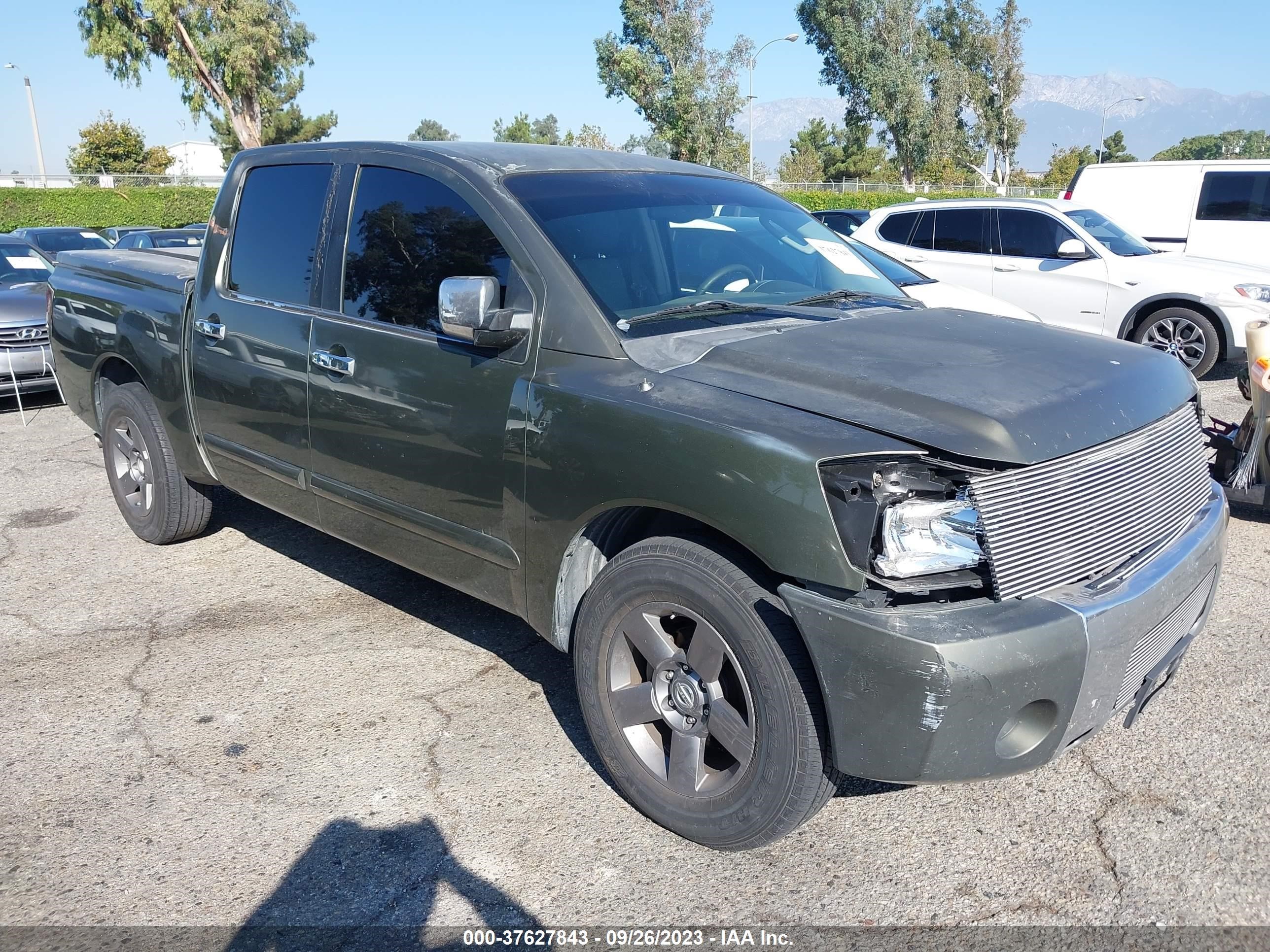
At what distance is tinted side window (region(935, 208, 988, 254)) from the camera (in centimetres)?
1045

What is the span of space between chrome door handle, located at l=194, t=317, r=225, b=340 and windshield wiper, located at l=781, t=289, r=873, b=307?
242 centimetres

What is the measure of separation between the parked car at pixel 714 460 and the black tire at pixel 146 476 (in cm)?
88

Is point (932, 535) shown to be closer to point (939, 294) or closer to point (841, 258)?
point (841, 258)

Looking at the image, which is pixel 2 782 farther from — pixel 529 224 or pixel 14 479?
pixel 14 479

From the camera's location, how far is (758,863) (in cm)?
278

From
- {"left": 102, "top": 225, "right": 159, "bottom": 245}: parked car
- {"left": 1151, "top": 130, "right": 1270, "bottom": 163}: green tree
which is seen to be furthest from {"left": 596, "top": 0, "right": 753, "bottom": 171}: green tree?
{"left": 1151, "top": 130, "right": 1270, "bottom": 163}: green tree

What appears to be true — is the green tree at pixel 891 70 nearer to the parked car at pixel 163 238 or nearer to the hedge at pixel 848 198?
the hedge at pixel 848 198

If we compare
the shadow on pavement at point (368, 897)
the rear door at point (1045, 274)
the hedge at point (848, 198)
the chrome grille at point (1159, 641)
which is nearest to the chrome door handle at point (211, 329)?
the shadow on pavement at point (368, 897)

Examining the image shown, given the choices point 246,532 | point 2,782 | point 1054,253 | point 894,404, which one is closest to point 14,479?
point 246,532

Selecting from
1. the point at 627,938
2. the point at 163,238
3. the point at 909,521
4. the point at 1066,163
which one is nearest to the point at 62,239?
the point at 163,238

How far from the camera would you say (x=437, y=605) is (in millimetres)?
4621

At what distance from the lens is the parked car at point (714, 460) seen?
237 centimetres

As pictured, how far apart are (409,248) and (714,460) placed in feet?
5.38

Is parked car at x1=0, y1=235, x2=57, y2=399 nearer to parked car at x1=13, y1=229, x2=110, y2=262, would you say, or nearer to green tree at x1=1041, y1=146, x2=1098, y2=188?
parked car at x1=13, y1=229, x2=110, y2=262
